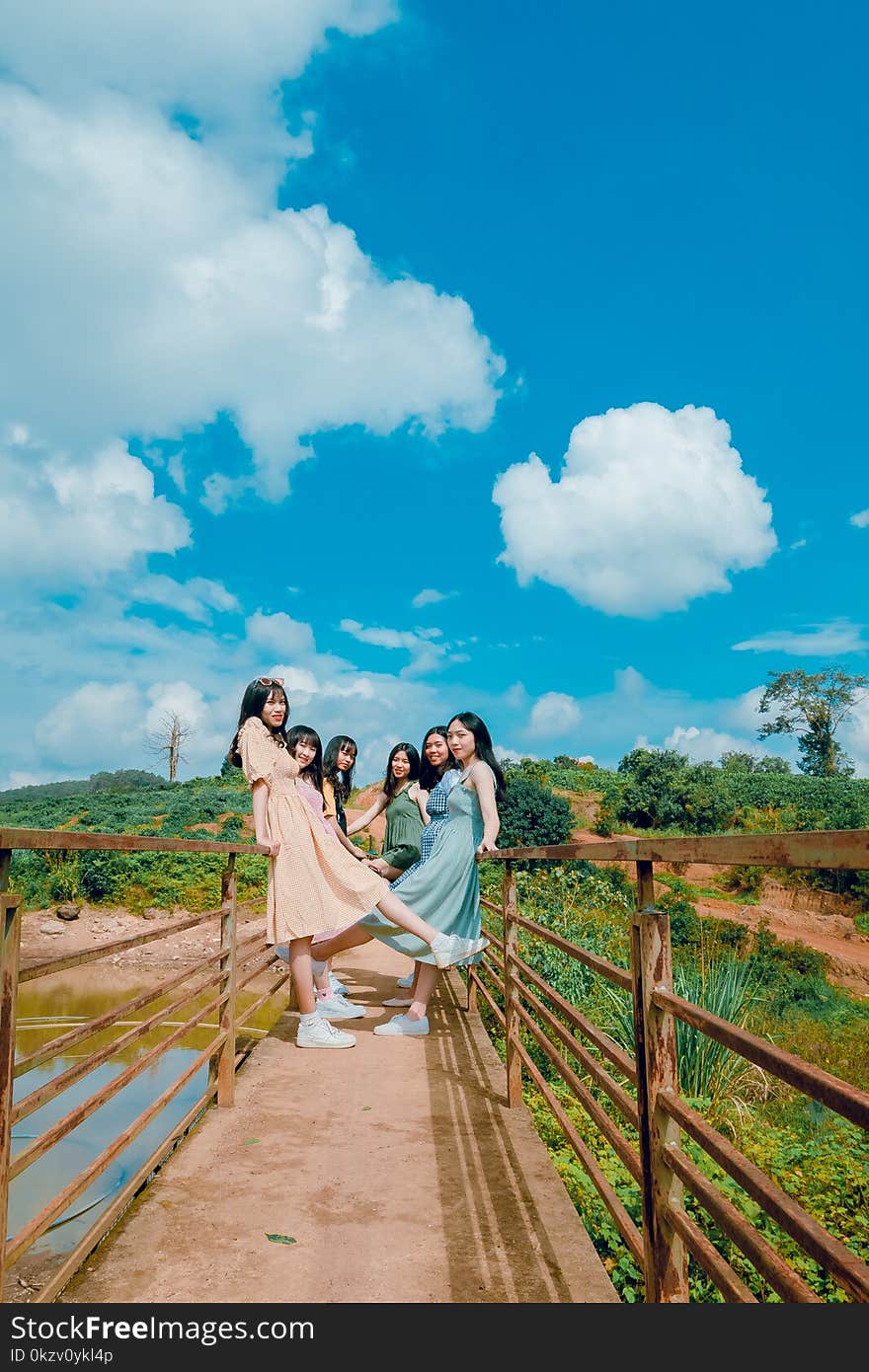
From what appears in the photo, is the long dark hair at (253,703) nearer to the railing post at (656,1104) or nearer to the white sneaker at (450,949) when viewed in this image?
the white sneaker at (450,949)

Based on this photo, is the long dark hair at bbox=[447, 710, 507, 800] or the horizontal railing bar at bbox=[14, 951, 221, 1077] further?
the long dark hair at bbox=[447, 710, 507, 800]

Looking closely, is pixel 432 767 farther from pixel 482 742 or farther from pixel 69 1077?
pixel 69 1077

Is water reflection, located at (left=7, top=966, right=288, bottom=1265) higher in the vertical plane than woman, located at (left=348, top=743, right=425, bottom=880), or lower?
lower

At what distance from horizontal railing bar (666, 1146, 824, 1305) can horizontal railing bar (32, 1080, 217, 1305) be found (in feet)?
4.46

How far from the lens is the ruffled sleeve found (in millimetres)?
4230

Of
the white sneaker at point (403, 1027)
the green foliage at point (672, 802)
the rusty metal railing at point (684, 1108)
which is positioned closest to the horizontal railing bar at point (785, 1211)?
the rusty metal railing at point (684, 1108)

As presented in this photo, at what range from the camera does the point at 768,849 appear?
1214mm

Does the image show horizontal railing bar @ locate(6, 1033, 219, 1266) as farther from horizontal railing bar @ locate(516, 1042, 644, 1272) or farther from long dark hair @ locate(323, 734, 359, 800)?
long dark hair @ locate(323, 734, 359, 800)

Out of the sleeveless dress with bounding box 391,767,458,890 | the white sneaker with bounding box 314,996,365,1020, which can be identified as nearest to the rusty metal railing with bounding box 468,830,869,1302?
the sleeveless dress with bounding box 391,767,458,890

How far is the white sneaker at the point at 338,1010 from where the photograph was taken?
17.5 ft

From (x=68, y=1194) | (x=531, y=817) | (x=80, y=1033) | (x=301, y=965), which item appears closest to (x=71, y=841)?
(x=80, y=1033)

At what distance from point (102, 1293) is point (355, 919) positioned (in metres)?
2.35

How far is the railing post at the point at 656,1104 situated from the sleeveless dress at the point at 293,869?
8.99 ft
